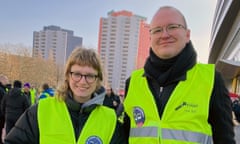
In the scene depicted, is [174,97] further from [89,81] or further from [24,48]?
[24,48]

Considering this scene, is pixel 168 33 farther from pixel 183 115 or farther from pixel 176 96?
pixel 183 115

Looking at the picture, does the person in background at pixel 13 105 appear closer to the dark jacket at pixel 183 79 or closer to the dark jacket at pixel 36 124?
the dark jacket at pixel 36 124

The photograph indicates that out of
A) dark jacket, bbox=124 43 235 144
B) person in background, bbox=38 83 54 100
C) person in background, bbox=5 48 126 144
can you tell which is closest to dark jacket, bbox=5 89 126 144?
person in background, bbox=5 48 126 144

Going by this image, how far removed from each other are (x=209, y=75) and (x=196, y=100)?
0.22m

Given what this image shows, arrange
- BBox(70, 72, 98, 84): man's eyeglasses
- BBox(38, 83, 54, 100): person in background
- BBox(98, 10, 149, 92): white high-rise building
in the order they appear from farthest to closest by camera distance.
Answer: BBox(98, 10, 149, 92): white high-rise building, BBox(38, 83, 54, 100): person in background, BBox(70, 72, 98, 84): man's eyeglasses

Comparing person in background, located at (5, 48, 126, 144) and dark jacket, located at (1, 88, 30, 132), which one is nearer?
person in background, located at (5, 48, 126, 144)

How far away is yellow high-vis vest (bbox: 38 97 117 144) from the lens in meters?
2.09

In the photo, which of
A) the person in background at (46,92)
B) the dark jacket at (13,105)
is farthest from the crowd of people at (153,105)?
the person in background at (46,92)

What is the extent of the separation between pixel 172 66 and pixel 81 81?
2.37ft

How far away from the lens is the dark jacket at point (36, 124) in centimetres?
208

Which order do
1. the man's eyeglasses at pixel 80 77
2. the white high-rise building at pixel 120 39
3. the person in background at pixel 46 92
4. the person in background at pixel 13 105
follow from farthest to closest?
the white high-rise building at pixel 120 39, the person in background at pixel 46 92, the person in background at pixel 13 105, the man's eyeglasses at pixel 80 77

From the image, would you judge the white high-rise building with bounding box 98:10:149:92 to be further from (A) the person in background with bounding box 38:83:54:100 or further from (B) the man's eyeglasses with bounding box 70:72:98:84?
(B) the man's eyeglasses with bounding box 70:72:98:84

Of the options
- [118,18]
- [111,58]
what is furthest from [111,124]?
[118,18]

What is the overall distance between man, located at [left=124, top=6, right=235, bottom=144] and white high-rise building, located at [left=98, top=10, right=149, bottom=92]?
9127 centimetres
